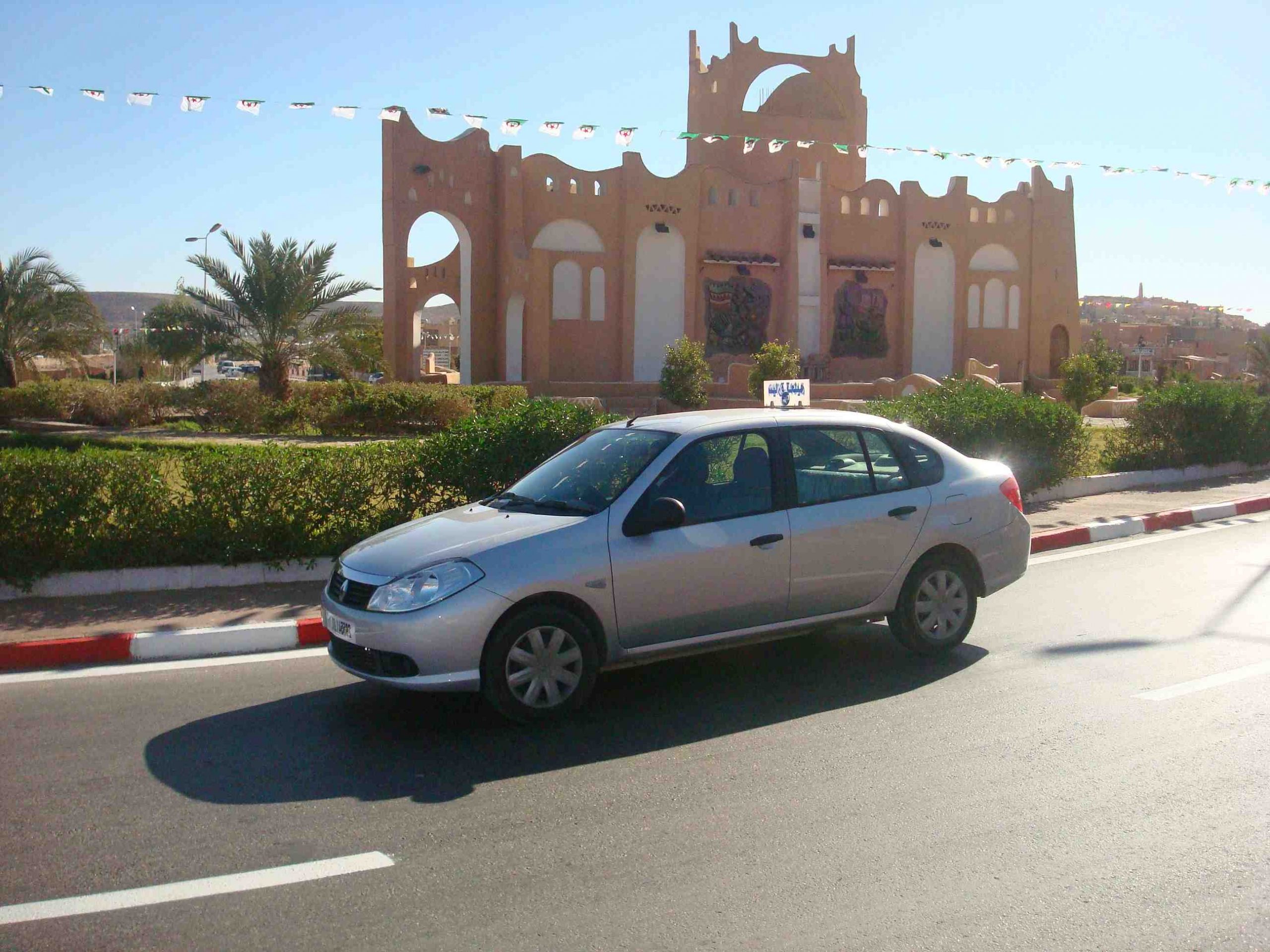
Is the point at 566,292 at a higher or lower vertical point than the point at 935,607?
higher

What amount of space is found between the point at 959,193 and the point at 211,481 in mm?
37179

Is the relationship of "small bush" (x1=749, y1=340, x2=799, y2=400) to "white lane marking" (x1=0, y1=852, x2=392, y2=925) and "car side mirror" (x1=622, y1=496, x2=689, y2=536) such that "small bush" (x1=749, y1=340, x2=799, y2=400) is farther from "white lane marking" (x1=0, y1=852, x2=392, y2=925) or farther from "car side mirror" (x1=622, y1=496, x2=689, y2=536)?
"white lane marking" (x1=0, y1=852, x2=392, y2=925)

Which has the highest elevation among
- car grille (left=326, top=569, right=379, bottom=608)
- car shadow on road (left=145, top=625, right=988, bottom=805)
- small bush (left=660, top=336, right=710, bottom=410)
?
small bush (left=660, top=336, right=710, bottom=410)

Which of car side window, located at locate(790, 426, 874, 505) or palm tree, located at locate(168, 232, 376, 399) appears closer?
car side window, located at locate(790, 426, 874, 505)

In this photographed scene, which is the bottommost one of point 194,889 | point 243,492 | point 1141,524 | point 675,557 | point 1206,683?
point 194,889

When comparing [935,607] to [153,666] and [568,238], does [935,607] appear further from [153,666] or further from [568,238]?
[568,238]

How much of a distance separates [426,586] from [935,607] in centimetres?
320

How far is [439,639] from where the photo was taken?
5.43 m

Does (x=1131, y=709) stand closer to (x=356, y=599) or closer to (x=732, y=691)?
(x=732, y=691)

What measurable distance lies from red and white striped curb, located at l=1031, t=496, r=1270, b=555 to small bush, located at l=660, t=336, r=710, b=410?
57.9ft

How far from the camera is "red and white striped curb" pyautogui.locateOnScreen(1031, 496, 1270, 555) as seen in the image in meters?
11.6

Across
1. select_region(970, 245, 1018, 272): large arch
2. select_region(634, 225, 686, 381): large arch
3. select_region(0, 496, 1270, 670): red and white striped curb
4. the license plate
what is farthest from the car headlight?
select_region(970, 245, 1018, 272): large arch

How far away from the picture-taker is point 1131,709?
5.93 m

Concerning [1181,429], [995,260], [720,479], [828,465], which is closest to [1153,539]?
[1181,429]
